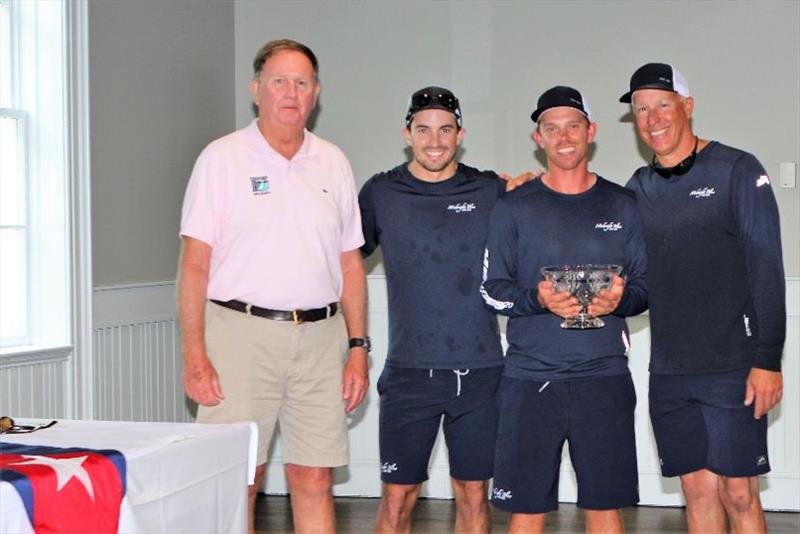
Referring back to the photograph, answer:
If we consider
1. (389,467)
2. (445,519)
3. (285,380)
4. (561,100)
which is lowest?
(445,519)

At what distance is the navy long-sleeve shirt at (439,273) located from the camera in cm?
333

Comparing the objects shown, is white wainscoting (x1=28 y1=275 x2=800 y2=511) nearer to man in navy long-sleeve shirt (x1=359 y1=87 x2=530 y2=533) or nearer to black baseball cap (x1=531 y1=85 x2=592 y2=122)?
man in navy long-sleeve shirt (x1=359 y1=87 x2=530 y2=533)

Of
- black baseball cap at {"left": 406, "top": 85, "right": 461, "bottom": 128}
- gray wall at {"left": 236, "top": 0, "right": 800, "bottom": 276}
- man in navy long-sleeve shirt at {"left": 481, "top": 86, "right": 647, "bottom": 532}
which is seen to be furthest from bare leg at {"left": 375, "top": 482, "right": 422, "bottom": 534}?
gray wall at {"left": 236, "top": 0, "right": 800, "bottom": 276}

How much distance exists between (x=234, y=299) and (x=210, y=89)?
8.10 ft

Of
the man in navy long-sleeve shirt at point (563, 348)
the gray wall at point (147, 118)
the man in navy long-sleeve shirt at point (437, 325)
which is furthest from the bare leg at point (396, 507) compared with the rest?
the gray wall at point (147, 118)

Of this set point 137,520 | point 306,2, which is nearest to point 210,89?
point 306,2

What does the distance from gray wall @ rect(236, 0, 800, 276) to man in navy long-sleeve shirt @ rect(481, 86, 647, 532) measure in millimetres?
2227

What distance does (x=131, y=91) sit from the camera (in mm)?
4605

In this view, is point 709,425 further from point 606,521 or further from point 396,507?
point 396,507

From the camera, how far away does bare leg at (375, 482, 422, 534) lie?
345 cm

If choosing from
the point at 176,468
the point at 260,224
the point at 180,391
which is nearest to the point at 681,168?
the point at 260,224

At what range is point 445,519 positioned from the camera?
5141 millimetres

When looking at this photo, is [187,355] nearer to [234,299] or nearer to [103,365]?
[234,299]

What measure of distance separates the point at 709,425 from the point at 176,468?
1.59 metres
